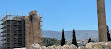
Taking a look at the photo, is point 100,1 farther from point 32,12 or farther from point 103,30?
point 32,12

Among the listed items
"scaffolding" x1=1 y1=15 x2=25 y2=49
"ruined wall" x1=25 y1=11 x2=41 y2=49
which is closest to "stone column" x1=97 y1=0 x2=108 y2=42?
"ruined wall" x1=25 y1=11 x2=41 y2=49

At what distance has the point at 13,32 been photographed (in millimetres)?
44375

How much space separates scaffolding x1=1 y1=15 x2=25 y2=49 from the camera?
44156mm

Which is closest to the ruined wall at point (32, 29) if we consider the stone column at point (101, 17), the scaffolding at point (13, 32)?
the scaffolding at point (13, 32)

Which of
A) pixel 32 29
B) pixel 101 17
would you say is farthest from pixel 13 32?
pixel 101 17

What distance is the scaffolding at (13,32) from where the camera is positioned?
44156 millimetres

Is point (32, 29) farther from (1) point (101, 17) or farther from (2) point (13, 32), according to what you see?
(1) point (101, 17)

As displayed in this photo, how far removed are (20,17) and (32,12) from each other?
598cm

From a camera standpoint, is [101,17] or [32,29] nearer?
[101,17]

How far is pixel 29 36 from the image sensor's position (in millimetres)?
42531

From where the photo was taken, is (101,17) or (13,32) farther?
(13,32)

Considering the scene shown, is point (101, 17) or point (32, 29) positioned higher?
point (101, 17)

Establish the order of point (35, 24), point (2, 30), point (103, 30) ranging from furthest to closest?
point (2, 30)
point (35, 24)
point (103, 30)

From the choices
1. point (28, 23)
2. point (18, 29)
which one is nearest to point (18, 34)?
point (18, 29)
